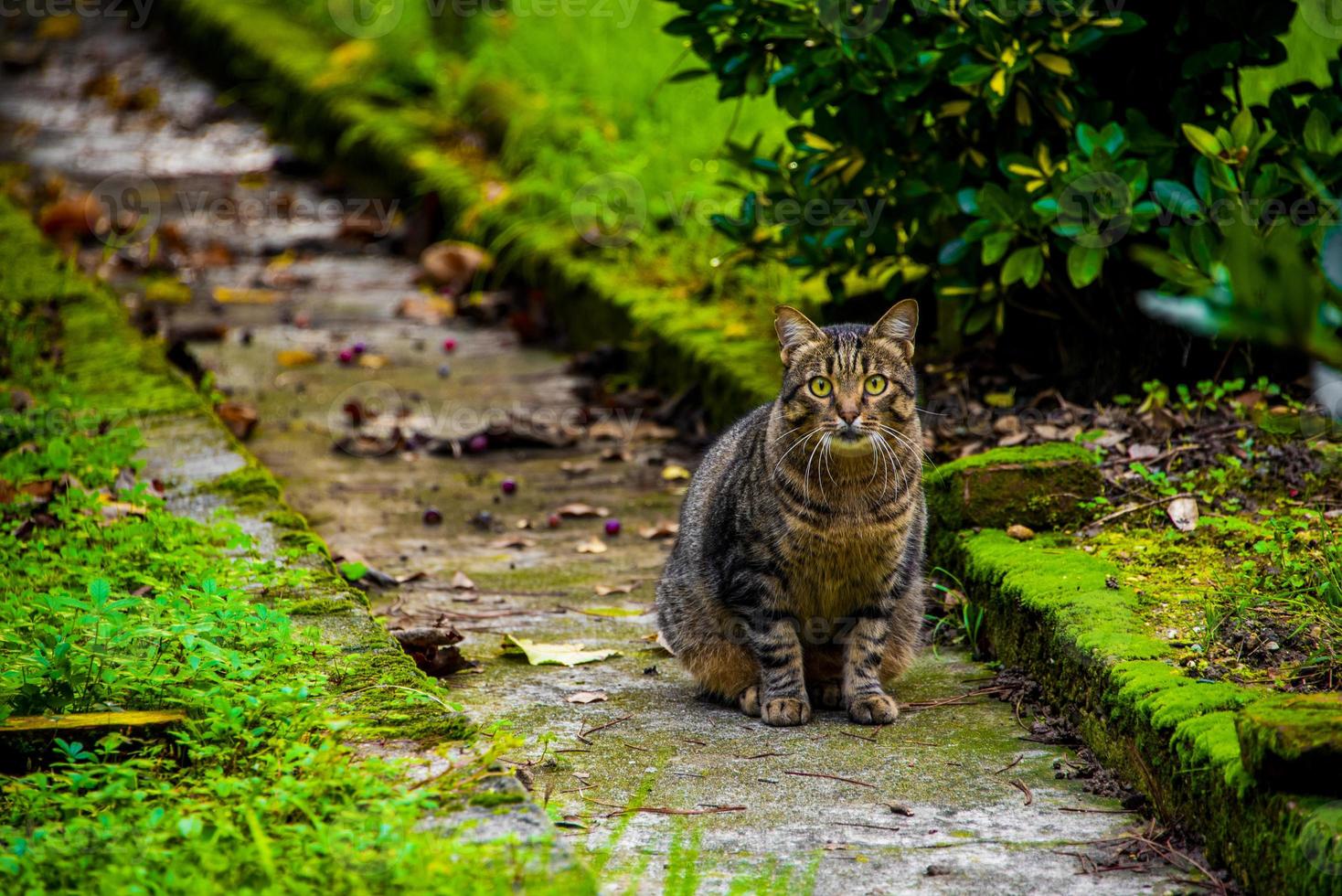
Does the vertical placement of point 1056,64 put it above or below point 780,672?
above

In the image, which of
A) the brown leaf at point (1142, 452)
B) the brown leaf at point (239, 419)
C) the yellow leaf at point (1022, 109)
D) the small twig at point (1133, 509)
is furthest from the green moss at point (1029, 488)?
the brown leaf at point (239, 419)

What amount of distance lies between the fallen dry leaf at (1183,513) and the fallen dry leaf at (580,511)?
7.32ft

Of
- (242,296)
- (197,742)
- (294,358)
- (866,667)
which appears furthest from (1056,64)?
(242,296)

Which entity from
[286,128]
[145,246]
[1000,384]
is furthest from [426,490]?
[286,128]

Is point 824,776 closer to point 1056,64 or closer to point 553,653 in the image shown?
point 553,653

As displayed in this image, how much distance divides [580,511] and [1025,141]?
2.12m

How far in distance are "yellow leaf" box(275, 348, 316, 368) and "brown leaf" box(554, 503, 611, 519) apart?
2307 mm

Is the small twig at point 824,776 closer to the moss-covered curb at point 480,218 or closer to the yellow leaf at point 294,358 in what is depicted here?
the moss-covered curb at point 480,218

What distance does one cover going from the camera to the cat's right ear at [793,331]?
12.8 ft

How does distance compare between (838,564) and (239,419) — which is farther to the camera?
(239,419)

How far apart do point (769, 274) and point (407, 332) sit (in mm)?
2321

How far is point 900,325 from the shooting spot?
12.9 feet

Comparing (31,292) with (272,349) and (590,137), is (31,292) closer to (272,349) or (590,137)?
(272,349)

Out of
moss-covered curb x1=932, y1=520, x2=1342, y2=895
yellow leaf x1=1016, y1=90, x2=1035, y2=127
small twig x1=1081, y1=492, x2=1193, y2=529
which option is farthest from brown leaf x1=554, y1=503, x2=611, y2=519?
yellow leaf x1=1016, y1=90, x2=1035, y2=127
